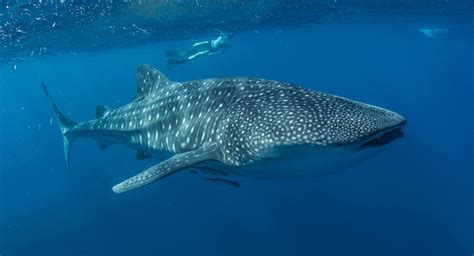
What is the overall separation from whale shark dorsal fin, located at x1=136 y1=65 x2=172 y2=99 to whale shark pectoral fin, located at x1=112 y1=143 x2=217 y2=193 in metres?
3.14

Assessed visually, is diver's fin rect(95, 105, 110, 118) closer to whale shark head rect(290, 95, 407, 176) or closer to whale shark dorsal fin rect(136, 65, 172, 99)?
whale shark dorsal fin rect(136, 65, 172, 99)

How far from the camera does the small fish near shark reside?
13.9 ft

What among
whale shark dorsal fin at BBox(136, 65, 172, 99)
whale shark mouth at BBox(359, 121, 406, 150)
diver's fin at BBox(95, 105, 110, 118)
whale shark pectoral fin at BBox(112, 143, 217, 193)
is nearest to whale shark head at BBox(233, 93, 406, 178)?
whale shark mouth at BBox(359, 121, 406, 150)

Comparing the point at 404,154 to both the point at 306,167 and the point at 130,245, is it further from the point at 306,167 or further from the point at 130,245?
the point at 306,167

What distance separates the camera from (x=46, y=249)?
64.5 ft

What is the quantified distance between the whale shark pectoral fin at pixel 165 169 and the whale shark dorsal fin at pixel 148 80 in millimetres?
3142

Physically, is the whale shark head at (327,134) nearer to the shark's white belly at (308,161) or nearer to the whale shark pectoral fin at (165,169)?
the shark's white belly at (308,161)

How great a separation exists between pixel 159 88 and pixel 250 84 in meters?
2.70

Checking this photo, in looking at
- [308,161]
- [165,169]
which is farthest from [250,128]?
[165,169]

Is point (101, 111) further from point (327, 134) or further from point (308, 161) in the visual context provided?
point (327, 134)

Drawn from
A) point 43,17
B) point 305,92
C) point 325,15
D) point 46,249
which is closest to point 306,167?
point 305,92

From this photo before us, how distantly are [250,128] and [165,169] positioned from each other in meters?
1.26

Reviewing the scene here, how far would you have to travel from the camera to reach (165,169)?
213 inches

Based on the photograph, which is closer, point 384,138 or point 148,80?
point 384,138
